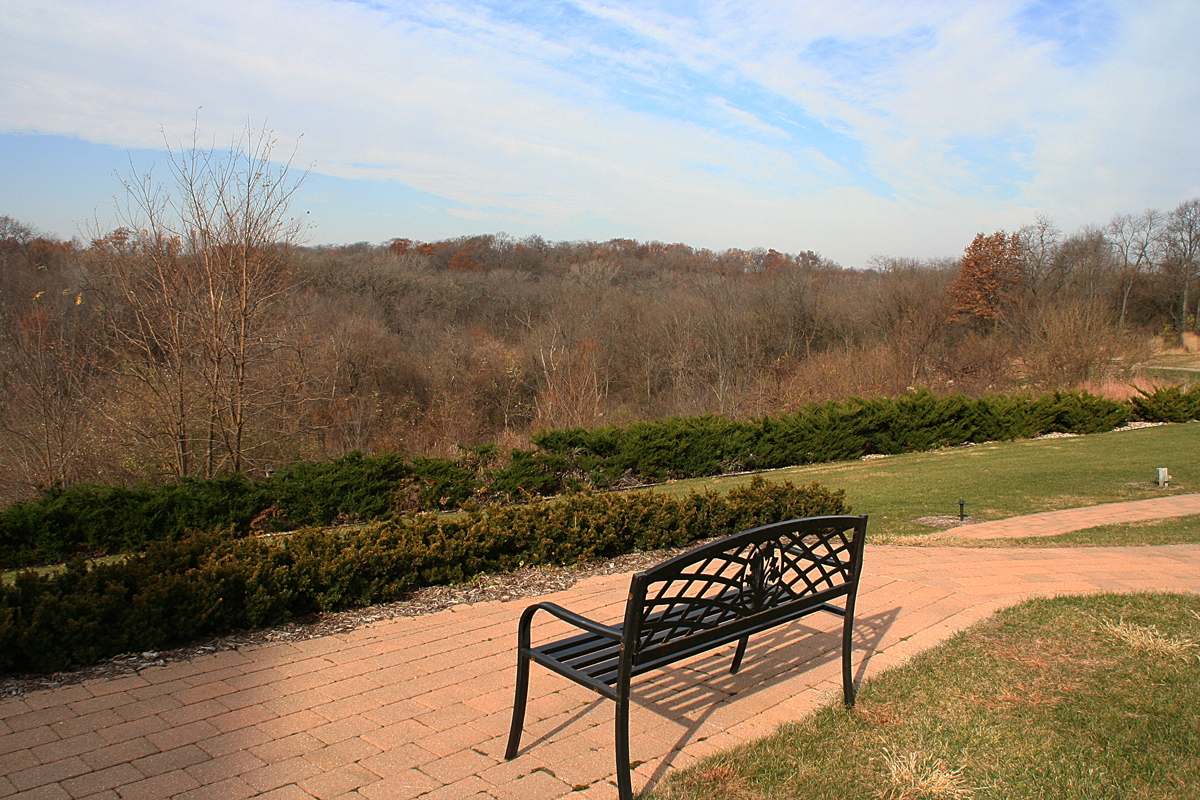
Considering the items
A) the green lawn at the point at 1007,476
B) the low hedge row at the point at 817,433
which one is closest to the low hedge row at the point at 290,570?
the green lawn at the point at 1007,476

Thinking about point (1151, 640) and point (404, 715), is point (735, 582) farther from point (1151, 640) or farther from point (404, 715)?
point (1151, 640)

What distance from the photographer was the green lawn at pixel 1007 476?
30.1 feet

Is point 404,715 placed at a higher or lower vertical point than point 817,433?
higher

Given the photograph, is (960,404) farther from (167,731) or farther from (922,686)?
(167,731)

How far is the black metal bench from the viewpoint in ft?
8.39

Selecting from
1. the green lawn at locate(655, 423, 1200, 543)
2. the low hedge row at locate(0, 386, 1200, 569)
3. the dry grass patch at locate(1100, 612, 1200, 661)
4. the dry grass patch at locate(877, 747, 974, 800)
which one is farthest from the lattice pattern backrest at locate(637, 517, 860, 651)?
the low hedge row at locate(0, 386, 1200, 569)

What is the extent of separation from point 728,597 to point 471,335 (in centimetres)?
3530

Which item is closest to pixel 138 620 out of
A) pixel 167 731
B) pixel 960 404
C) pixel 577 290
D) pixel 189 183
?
pixel 167 731

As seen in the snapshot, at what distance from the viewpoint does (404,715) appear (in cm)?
324

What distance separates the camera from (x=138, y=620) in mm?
3959

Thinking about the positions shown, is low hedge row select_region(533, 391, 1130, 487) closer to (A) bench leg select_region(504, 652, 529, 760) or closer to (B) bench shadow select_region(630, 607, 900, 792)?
(B) bench shadow select_region(630, 607, 900, 792)

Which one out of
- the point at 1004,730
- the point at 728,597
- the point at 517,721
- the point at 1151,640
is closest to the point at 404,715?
the point at 517,721

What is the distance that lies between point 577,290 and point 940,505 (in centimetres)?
3621

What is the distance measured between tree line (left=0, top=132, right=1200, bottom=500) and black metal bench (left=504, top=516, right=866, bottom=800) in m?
9.70
